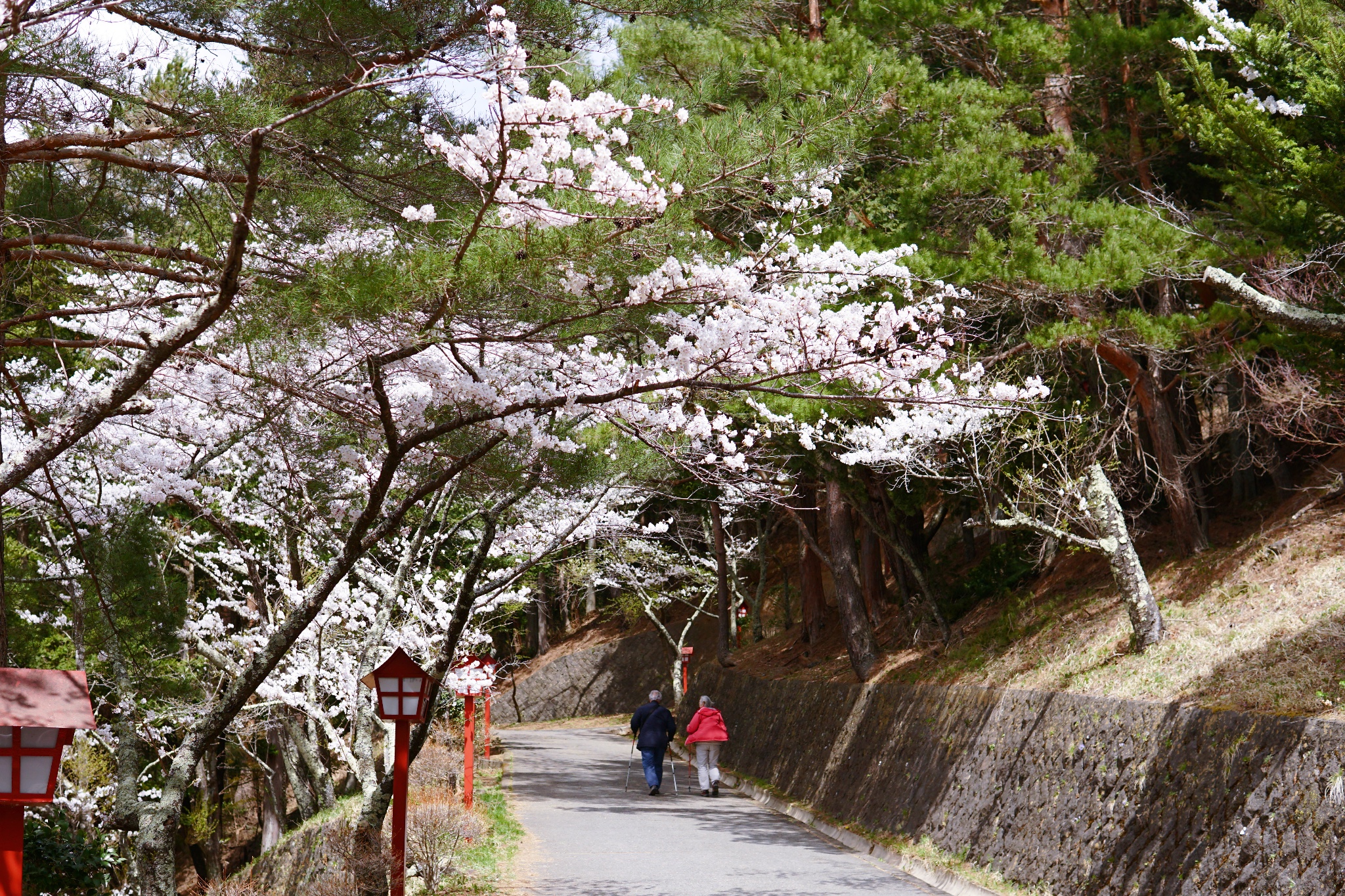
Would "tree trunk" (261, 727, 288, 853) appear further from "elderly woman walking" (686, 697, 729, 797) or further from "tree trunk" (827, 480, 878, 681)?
"tree trunk" (827, 480, 878, 681)

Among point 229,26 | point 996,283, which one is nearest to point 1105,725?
point 996,283

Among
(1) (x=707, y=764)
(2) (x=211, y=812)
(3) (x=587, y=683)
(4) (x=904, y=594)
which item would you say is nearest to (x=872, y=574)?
(4) (x=904, y=594)

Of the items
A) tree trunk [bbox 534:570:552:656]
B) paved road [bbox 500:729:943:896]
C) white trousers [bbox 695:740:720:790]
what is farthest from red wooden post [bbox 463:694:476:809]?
tree trunk [bbox 534:570:552:656]

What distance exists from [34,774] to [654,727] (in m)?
12.2

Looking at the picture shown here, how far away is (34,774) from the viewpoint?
4637 mm

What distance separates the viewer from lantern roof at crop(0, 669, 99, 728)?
458cm

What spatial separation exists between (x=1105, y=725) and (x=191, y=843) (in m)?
17.5

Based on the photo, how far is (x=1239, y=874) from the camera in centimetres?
605

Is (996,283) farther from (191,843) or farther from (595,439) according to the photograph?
(191,843)

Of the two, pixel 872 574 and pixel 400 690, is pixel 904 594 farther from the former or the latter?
pixel 400 690

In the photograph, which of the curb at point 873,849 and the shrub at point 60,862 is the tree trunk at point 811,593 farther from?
the shrub at point 60,862

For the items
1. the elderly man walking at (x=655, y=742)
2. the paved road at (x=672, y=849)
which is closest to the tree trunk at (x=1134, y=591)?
the paved road at (x=672, y=849)

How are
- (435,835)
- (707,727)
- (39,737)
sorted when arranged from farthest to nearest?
(707,727) < (435,835) < (39,737)

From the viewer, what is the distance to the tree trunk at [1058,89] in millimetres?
12047
